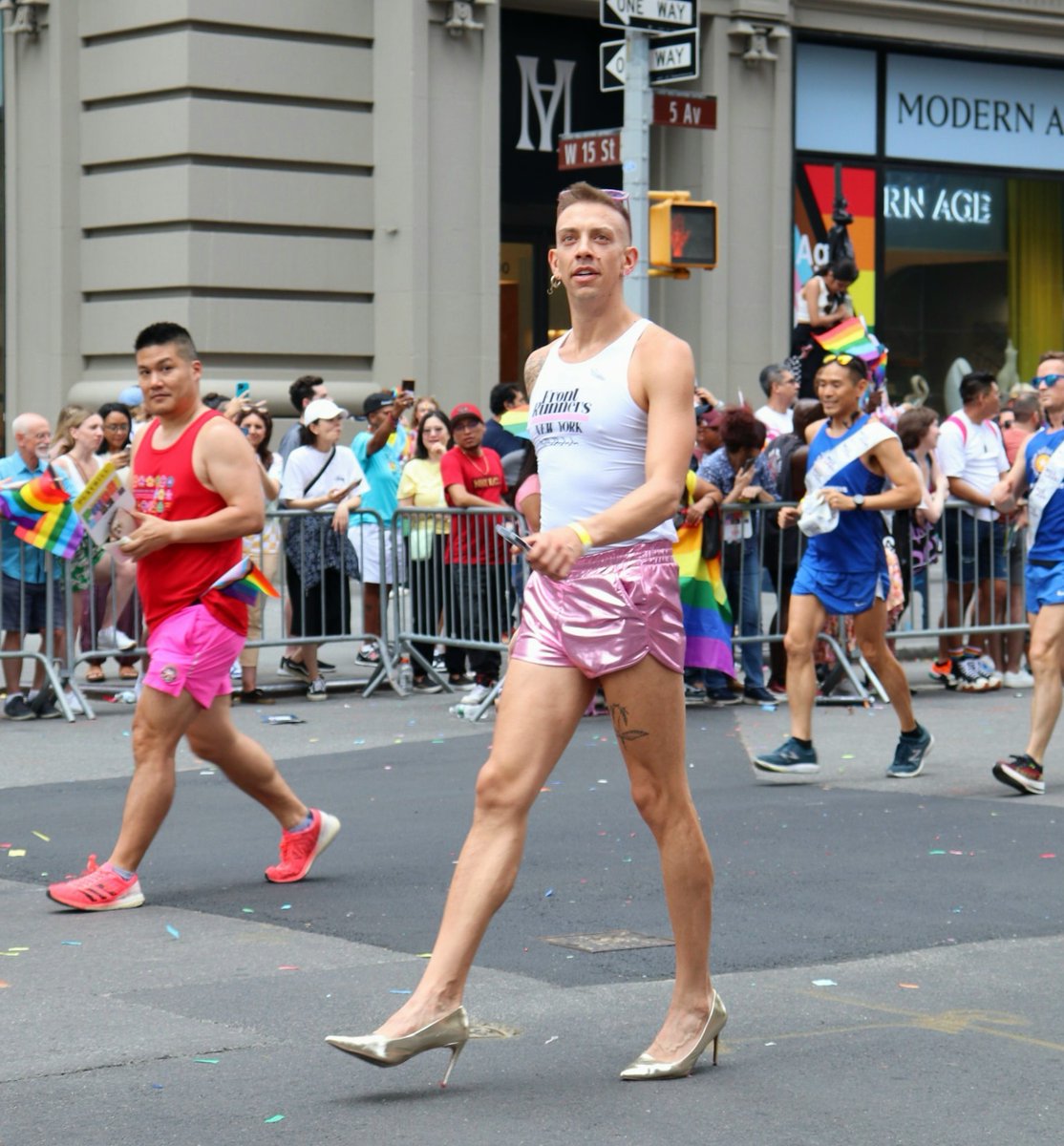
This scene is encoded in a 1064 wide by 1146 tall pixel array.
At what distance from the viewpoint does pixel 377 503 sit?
15.6m

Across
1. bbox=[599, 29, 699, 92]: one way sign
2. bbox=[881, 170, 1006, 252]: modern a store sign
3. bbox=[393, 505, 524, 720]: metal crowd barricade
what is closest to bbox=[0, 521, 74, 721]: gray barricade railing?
bbox=[393, 505, 524, 720]: metal crowd barricade

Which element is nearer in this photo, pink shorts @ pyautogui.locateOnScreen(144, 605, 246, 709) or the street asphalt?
the street asphalt

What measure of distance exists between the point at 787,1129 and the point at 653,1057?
51 cm

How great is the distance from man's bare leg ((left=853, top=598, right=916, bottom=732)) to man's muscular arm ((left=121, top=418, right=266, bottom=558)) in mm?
3715

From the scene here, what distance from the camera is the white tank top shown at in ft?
17.0

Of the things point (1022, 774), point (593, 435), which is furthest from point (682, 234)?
point (593, 435)

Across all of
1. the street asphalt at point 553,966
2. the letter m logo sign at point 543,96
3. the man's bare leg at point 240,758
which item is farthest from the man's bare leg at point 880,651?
the letter m logo sign at point 543,96

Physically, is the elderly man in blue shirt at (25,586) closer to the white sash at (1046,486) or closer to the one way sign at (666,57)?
the one way sign at (666,57)

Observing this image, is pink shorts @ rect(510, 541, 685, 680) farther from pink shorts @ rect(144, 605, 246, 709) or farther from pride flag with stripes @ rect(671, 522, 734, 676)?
pride flag with stripes @ rect(671, 522, 734, 676)

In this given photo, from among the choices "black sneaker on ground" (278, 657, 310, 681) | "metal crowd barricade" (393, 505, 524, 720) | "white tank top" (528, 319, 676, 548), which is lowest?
"black sneaker on ground" (278, 657, 310, 681)

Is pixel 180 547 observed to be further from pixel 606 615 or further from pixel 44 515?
pixel 44 515

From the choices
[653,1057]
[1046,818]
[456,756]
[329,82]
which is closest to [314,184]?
[329,82]

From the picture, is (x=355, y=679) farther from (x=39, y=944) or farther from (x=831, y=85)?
(x=831, y=85)

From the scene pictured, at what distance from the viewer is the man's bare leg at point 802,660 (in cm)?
1005
